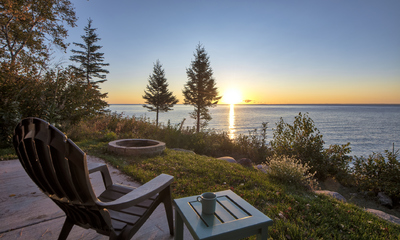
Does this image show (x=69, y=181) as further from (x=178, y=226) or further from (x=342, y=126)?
(x=342, y=126)

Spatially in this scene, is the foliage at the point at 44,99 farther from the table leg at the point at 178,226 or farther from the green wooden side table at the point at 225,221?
the green wooden side table at the point at 225,221

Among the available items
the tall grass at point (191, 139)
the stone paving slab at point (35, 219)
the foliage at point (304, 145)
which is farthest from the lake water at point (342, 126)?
the stone paving slab at point (35, 219)

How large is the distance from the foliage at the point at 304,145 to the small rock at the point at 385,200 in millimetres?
1262

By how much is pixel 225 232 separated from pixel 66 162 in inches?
42.6

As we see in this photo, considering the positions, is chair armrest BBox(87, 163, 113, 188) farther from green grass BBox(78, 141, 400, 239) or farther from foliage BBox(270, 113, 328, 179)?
foliage BBox(270, 113, 328, 179)

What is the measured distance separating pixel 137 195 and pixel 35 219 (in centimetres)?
182

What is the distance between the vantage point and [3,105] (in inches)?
222

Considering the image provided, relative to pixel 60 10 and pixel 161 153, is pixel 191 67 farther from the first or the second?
pixel 161 153

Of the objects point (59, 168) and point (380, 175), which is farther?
point (380, 175)

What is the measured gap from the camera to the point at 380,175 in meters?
4.86

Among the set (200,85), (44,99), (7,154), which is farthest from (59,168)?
(200,85)

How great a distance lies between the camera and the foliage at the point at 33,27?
10.4m

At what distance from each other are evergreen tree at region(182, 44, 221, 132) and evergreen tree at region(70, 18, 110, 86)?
15022mm

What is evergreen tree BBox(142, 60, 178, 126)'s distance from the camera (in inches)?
1308
